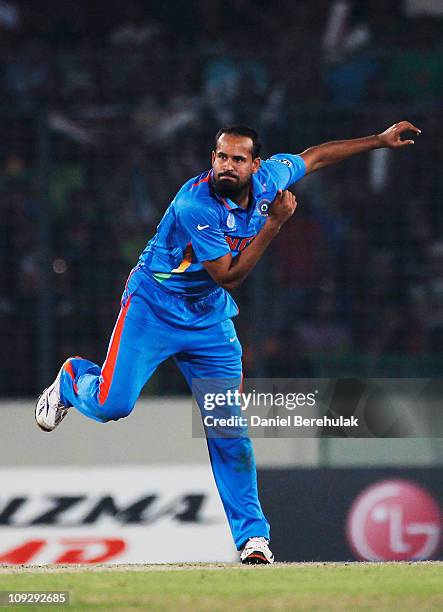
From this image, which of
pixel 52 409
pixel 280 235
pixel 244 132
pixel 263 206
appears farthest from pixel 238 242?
pixel 280 235

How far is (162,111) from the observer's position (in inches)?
444

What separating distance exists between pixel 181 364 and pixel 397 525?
5.22 feet

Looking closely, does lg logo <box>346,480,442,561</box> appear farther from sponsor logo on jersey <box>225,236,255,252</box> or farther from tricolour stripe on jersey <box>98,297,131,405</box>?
sponsor logo on jersey <box>225,236,255,252</box>

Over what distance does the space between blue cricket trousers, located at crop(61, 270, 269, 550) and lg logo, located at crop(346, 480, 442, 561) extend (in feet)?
2.97

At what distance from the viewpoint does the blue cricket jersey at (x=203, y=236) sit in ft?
21.0

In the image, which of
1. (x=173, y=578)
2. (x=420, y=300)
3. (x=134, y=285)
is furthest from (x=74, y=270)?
(x=173, y=578)

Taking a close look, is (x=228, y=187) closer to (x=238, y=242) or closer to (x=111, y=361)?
(x=238, y=242)

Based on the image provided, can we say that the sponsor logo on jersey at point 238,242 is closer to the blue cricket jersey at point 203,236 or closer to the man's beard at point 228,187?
the blue cricket jersey at point 203,236

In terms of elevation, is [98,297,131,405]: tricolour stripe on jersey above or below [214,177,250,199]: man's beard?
below

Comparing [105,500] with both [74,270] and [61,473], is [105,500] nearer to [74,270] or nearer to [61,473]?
[61,473]

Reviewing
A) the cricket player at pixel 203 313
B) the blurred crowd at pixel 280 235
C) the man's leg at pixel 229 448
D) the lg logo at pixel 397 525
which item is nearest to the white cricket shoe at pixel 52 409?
the cricket player at pixel 203 313

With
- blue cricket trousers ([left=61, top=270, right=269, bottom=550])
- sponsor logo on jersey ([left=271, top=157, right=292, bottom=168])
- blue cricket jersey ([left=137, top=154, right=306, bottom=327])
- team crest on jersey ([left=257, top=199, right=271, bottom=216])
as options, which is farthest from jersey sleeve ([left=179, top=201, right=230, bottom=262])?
sponsor logo on jersey ([left=271, top=157, right=292, bottom=168])

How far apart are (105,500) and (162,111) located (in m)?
4.43

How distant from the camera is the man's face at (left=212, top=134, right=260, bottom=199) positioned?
6395 mm
